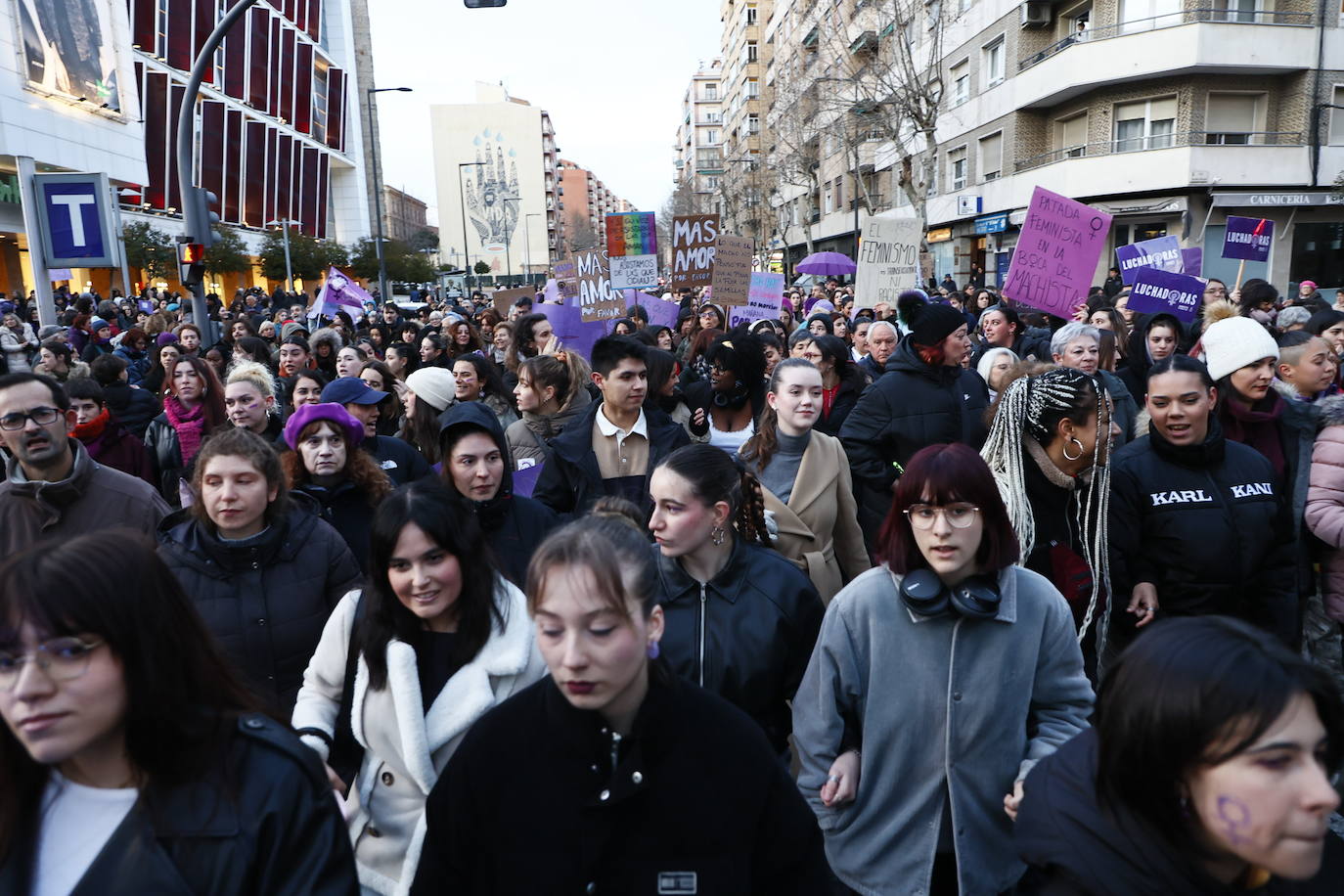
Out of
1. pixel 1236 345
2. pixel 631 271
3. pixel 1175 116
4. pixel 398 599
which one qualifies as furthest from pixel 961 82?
pixel 398 599

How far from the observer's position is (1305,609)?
4.17 meters

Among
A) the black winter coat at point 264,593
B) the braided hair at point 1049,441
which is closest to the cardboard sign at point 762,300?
the braided hair at point 1049,441

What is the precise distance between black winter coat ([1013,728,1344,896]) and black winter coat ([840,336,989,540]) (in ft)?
11.1

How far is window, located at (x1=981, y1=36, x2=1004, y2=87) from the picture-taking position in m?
28.9

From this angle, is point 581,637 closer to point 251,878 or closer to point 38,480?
point 251,878

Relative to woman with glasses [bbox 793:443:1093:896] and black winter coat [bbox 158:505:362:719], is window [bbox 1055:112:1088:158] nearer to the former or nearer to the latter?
woman with glasses [bbox 793:443:1093:896]

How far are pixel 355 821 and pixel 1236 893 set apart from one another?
199 cm

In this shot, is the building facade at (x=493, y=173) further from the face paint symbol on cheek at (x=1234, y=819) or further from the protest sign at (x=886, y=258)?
the face paint symbol on cheek at (x=1234, y=819)

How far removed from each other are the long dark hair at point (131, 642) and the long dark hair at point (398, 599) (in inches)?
32.0

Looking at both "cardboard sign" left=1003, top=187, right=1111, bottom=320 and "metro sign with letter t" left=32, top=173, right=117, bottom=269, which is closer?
"cardboard sign" left=1003, top=187, right=1111, bottom=320

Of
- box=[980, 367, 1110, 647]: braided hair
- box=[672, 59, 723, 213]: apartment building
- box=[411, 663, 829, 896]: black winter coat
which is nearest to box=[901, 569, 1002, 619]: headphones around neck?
box=[411, 663, 829, 896]: black winter coat

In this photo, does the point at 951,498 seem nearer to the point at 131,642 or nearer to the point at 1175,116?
the point at 131,642

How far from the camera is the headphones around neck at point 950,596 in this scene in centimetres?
232

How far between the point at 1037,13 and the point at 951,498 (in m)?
29.3
